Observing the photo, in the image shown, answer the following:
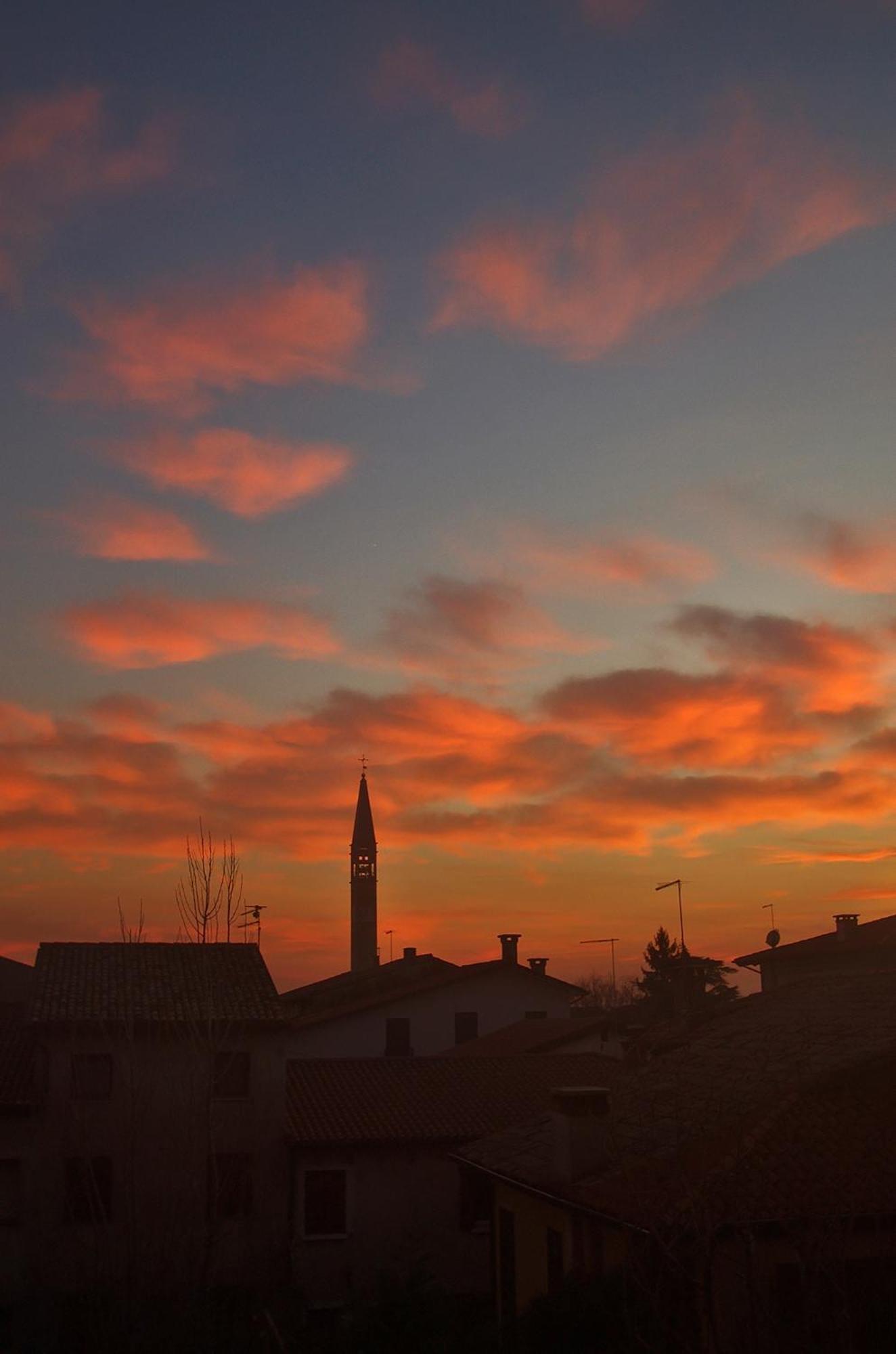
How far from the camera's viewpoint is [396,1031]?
1543 inches

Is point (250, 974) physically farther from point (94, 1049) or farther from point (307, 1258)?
point (307, 1258)

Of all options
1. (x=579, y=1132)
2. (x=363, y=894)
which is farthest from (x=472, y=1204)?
(x=363, y=894)

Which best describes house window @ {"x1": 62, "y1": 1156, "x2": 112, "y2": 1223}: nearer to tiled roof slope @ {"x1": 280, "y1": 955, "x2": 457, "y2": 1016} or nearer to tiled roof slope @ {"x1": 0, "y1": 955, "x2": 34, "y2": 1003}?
tiled roof slope @ {"x1": 280, "y1": 955, "x2": 457, "y2": 1016}

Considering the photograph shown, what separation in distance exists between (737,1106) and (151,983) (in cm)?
1830

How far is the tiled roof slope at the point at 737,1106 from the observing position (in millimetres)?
11992

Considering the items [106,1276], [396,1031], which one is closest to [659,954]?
[396,1031]

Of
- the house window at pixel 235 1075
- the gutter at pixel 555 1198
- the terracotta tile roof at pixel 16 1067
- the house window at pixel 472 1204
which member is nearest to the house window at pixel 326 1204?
the house window at pixel 235 1075

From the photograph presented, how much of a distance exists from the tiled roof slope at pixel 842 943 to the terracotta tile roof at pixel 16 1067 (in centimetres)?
2269

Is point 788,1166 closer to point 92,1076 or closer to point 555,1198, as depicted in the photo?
point 555,1198

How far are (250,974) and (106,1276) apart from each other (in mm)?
13244

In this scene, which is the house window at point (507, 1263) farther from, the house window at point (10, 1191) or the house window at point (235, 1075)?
the house window at point (10, 1191)

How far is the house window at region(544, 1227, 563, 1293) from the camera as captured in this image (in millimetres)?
15734

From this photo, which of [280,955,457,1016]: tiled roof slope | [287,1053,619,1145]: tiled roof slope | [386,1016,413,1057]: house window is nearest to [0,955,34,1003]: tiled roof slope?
[280,955,457,1016]: tiled roof slope

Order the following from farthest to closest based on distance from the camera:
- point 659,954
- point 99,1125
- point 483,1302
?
point 659,954 < point 99,1125 < point 483,1302
